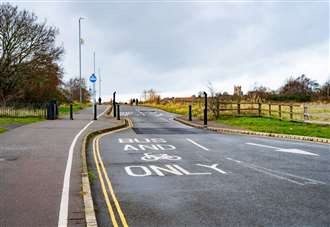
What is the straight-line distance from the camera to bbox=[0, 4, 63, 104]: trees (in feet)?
121

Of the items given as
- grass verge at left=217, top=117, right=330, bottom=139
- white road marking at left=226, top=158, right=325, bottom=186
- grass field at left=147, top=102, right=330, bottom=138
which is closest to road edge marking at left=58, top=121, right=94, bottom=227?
white road marking at left=226, top=158, right=325, bottom=186

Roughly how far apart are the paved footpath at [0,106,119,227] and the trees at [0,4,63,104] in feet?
75.0

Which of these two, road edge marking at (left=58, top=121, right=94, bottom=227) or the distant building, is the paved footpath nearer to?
road edge marking at (left=58, top=121, right=94, bottom=227)

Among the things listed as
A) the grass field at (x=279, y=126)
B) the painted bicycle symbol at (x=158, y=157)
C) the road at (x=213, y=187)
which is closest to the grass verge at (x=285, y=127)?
the grass field at (x=279, y=126)

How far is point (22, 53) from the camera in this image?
37344 millimetres

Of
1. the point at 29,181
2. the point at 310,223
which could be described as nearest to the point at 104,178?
the point at 29,181

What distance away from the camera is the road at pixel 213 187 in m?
6.30

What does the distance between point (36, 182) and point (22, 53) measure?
3103cm

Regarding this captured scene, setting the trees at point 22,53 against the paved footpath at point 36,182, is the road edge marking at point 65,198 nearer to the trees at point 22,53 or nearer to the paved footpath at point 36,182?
the paved footpath at point 36,182

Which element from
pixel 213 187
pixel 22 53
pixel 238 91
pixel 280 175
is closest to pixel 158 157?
Result: pixel 280 175

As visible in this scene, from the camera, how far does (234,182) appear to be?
8992mm

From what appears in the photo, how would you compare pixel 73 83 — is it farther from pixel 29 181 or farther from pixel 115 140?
pixel 29 181

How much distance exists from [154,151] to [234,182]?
5.79 m

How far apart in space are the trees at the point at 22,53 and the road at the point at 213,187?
25.3 m
